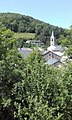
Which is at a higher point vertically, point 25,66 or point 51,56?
point 25,66

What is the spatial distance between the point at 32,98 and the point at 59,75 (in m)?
2.24

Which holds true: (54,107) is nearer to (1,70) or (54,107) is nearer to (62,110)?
(62,110)

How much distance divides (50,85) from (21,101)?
1.49m

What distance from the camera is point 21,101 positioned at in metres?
13.3

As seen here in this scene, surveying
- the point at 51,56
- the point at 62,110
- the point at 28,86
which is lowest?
the point at 51,56

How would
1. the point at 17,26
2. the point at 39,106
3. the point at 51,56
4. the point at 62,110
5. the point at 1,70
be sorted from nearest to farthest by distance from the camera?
1. the point at 39,106
2. the point at 62,110
3. the point at 1,70
4. the point at 51,56
5. the point at 17,26

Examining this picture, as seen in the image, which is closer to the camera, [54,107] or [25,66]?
[54,107]

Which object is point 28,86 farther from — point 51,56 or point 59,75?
point 51,56

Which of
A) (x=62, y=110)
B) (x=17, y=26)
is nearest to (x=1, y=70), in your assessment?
(x=62, y=110)

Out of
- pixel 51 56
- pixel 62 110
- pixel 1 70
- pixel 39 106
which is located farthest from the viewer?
pixel 51 56

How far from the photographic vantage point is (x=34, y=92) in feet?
42.0

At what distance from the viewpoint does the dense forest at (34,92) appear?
12344mm

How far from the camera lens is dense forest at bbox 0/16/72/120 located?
12344 mm

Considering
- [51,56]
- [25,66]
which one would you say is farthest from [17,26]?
[25,66]
